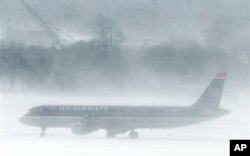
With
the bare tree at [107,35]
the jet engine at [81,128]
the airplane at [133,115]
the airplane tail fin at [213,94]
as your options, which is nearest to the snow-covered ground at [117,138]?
the jet engine at [81,128]

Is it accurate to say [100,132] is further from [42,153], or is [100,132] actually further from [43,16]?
[42,153]

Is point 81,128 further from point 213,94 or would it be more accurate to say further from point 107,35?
point 213,94

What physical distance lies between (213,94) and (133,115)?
6.06 meters

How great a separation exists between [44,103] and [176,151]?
18973mm

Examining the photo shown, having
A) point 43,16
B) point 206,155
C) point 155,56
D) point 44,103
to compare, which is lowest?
point 206,155

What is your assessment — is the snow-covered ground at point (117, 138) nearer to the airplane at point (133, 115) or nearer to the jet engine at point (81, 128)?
the jet engine at point (81, 128)

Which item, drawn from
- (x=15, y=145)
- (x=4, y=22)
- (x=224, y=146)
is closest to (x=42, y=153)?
(x=15, y=145)

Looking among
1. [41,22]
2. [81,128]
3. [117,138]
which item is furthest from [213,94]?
[41,22]

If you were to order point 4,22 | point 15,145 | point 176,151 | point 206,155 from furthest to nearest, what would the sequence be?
1. point 4,22
2. point 15,145
3. point 176,151
4. point 206,155

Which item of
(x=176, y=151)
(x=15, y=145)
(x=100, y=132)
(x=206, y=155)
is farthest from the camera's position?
(x=100, y=132)

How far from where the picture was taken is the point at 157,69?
45469 millimetres

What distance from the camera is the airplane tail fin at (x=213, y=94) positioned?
41688mm

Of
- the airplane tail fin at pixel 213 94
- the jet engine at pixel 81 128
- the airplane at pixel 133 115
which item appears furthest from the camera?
the jet engine at pixel 81 128

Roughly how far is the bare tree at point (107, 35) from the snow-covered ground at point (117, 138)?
4.46 metres
